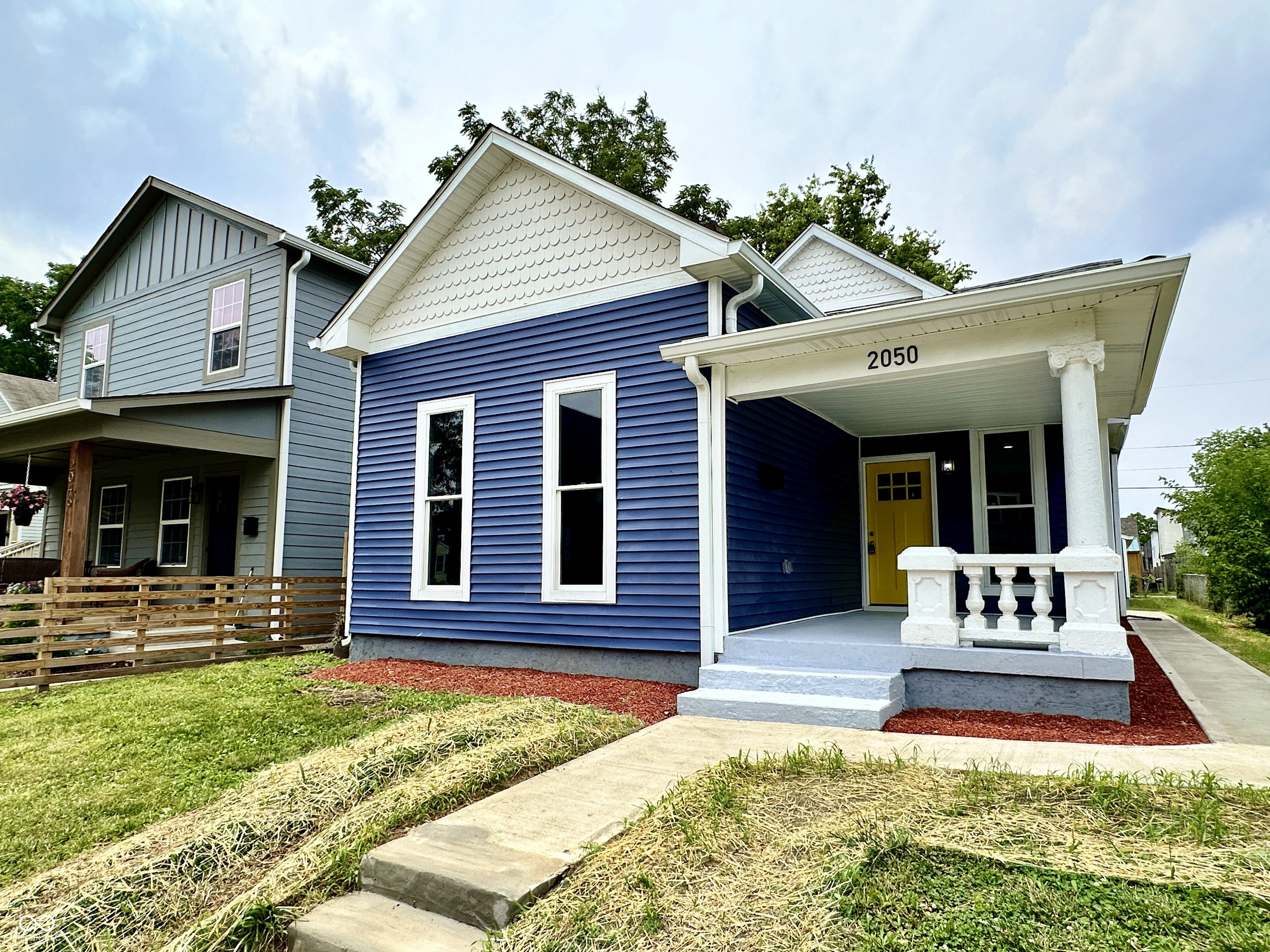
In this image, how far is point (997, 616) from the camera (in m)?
7.88

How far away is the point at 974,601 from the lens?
5379mm

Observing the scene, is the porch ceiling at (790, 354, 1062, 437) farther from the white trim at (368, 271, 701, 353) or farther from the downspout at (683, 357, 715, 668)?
the white trim at (368, 271, 701, 353)

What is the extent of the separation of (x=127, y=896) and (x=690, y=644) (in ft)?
14.0

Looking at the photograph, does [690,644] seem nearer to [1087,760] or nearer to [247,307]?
[1087,760]

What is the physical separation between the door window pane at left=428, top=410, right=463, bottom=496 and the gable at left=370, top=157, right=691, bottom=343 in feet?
3.61

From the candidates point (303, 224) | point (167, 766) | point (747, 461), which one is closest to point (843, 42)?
point (747, 461)

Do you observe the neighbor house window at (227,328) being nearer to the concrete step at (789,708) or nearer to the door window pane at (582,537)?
the door window pane at (582,537)

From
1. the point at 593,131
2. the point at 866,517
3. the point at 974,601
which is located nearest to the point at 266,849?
the point at 974,601

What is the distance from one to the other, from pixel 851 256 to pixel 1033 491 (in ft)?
18.8

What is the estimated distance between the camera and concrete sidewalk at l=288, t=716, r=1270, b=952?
2.46 metres

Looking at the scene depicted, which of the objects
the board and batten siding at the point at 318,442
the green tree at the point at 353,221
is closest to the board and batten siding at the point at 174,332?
the board and batten siding at the point at 318,442

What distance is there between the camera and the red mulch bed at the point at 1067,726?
4.31 metres

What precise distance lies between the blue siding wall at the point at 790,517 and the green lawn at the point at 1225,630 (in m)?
4.26

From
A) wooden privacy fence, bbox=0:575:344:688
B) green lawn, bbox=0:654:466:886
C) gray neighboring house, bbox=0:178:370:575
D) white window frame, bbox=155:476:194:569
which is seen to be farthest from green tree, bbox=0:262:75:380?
green lawn, bbox=0:654:466:886
